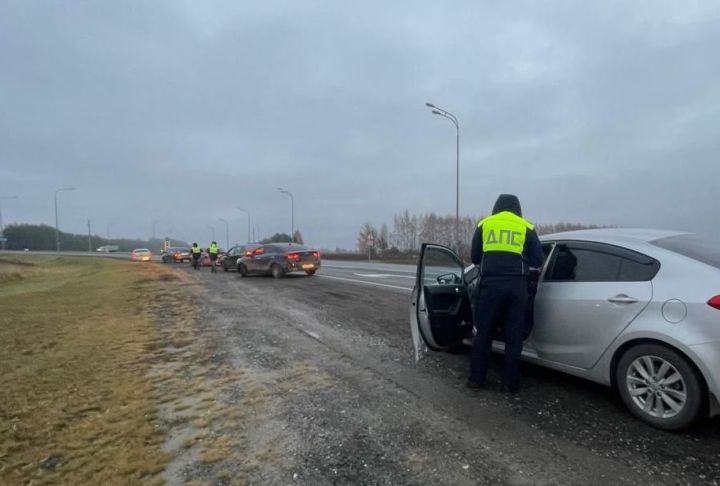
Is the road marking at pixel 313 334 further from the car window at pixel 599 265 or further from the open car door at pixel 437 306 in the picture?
the car window at pixel 599 265

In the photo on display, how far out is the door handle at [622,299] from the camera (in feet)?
11.7

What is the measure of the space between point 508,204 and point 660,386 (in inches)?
78.6

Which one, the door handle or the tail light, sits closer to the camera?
the tail light

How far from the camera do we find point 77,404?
3957mm

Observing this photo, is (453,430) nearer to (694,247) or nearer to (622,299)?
(622,299)

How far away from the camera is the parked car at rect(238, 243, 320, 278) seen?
1822 centimetres

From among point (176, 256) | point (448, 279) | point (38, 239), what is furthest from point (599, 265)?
point (38, 239)

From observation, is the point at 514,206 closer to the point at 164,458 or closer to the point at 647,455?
the point at 647,455

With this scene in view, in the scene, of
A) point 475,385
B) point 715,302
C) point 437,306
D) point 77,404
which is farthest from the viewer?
point 437,306

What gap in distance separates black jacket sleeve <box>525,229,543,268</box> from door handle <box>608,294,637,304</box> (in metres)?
0.71

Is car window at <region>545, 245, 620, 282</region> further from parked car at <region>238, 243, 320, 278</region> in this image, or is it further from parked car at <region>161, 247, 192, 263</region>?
parked car at <region>161, 247, 192, 263</region>

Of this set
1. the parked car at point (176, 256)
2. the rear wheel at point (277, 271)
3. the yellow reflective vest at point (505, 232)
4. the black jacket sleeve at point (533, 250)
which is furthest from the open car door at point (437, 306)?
the parked car at point (176, 256)

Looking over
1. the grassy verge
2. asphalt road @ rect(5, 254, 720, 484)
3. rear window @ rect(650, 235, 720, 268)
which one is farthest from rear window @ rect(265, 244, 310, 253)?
rear window @ rect(650, 235, 720, 268)

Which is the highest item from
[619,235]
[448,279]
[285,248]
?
[619,235]
